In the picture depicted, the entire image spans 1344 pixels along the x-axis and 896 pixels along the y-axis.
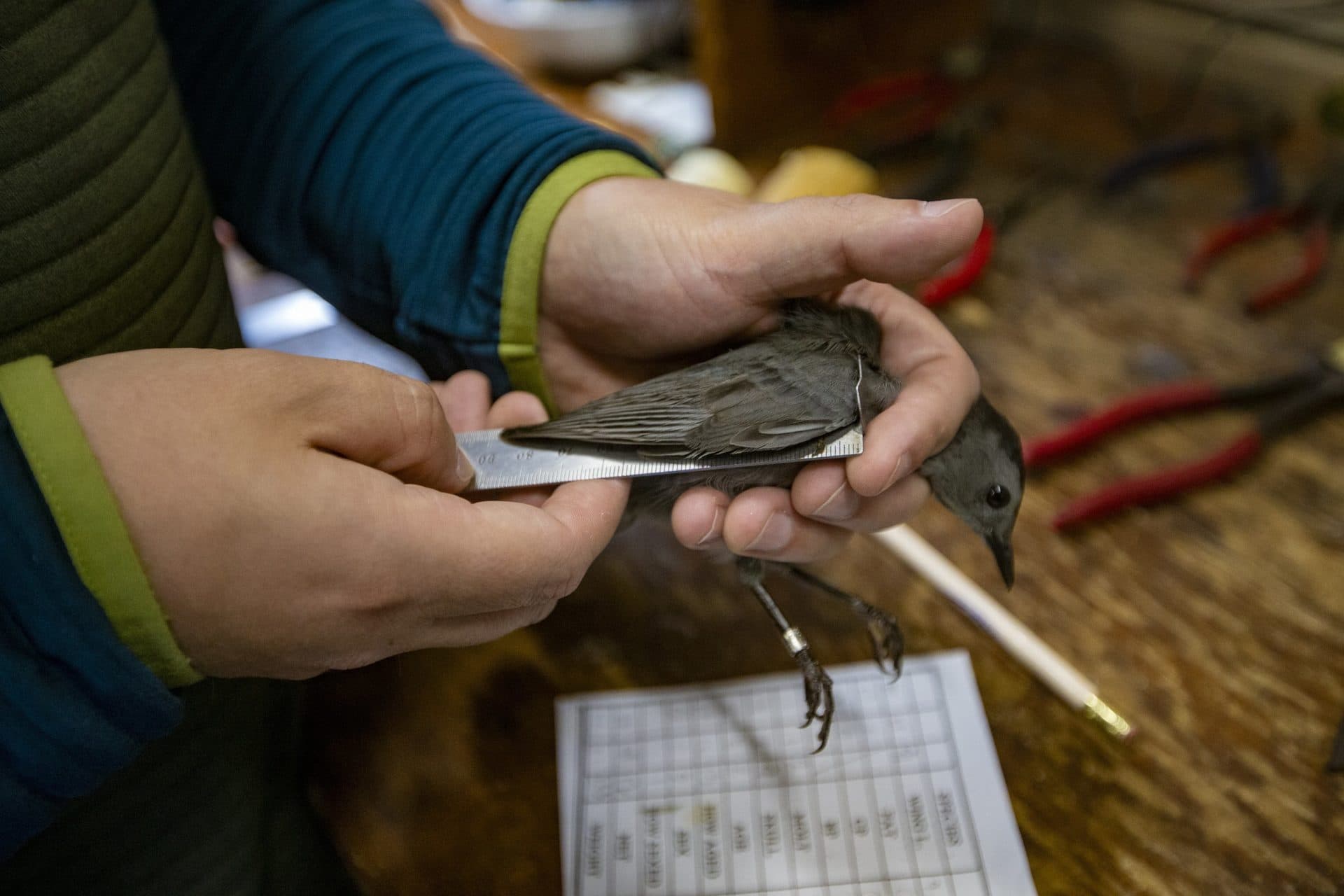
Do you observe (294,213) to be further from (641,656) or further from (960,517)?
(960,517)

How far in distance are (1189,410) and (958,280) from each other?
1.99ft

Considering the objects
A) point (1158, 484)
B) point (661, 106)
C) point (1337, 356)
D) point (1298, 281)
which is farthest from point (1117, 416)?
point (661, 106)

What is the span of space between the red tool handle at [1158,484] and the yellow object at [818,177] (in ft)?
3.15

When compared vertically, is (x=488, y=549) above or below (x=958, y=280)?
above

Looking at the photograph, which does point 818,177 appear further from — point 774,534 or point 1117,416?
point 774,534

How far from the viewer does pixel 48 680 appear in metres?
0.77

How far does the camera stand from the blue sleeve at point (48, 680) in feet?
2.42

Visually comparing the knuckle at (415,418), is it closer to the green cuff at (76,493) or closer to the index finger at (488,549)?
the index finger at (488,549)

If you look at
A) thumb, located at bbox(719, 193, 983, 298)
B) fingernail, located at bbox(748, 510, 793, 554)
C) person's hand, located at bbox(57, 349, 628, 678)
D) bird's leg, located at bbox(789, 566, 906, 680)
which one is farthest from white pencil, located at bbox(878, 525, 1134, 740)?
person's hand, located at bbox(57, 349, 628, 678)

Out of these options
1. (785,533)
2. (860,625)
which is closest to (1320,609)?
(860,625)

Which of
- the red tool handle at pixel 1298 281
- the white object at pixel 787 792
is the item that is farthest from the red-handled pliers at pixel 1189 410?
the white object at pixel 787 792

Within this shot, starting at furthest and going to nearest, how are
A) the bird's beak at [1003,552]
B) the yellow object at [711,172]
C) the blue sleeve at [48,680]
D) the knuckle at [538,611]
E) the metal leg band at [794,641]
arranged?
the yellow object at [711,172] < the bird's beak at [1003,552] < the metal leg band at [794,641] < the knuckle at [538,611] < the blue sleeve at [48,680]

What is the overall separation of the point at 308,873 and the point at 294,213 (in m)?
1.11

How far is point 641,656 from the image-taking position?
4.93 ft
